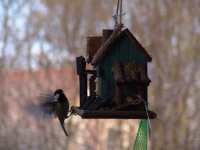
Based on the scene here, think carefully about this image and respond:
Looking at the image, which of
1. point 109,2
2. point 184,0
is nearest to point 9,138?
point 109,2

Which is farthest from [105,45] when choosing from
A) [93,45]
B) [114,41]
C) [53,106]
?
[53,106]

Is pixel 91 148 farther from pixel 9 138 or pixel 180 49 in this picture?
pixel 180 49

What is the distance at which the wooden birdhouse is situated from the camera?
1.25m

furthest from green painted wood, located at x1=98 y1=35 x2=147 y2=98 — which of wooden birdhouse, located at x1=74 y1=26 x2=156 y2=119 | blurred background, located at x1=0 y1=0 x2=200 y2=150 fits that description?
blurred background, located at x1=0 y1=0 x2=200 y2=150

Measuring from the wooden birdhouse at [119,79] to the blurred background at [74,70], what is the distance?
212 centimetres

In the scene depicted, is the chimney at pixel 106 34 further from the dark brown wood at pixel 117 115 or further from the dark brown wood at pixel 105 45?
the dark brown wood at pixel 117 115

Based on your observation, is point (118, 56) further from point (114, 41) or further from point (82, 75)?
point (82, 75)

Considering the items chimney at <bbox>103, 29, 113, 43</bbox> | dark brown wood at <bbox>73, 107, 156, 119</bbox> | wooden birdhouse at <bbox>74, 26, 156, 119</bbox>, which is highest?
chimney at <bbox>103, 29, 113, 43</bbox>

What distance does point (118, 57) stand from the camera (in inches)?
52.7

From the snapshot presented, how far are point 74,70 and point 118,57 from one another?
2.25 metres

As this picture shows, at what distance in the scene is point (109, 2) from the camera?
11.4 feet

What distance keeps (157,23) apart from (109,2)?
41cm

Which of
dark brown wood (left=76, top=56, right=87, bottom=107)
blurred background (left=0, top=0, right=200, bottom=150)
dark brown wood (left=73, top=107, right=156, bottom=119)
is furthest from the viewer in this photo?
blurred background (left=0, top=0, right=200, bottom=150)

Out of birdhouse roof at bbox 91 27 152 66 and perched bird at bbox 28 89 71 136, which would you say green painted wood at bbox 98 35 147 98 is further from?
perched bird at bbox 28 89 71 136
